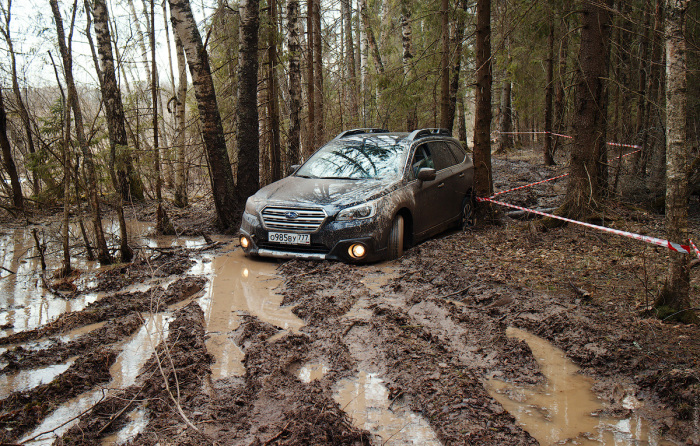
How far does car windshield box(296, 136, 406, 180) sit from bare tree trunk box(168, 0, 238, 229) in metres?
2.03

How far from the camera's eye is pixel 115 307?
5441 millimetres

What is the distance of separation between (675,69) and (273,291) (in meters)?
4.63

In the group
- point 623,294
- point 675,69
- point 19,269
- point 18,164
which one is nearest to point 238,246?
point 19,269

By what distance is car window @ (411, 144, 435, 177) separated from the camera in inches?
315

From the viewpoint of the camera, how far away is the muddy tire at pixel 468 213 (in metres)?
9.49

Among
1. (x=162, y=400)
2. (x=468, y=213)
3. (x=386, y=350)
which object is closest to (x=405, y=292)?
(x=386, y=350)

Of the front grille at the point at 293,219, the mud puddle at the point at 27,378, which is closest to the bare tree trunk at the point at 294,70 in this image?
the front grille at the point at 293,219

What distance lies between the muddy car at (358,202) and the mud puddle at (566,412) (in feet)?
10.9

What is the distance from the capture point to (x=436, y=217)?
8.38 meters

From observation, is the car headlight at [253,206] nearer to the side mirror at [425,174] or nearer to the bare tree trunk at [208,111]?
the bare tree trunk at [208,111]

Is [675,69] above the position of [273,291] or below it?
above

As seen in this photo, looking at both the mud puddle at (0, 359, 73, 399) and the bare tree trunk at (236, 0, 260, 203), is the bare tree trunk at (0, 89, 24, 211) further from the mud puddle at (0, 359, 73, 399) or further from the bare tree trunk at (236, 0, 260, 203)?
the mud puddle at (0, 359, 73, 399)

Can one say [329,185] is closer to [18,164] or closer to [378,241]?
[378,241]

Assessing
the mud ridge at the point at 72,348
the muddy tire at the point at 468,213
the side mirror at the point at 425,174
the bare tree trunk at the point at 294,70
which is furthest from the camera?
the bare tree trunk at the point at 294,70
